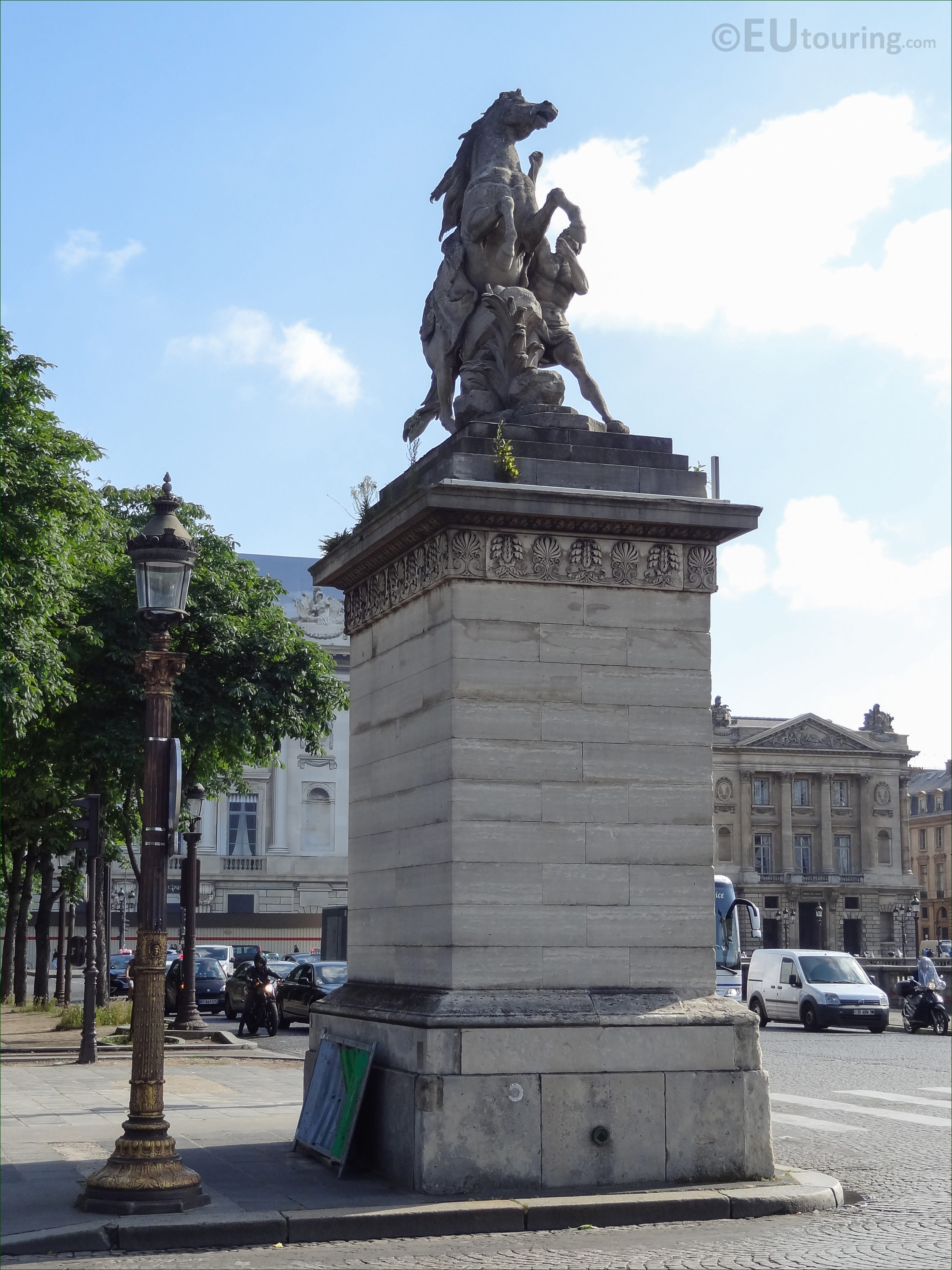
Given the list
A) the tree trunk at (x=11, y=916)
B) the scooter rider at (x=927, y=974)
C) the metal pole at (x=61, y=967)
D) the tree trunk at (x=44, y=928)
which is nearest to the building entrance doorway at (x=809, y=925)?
the metal pole at (x=61, y=967)

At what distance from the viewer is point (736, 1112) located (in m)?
11.0

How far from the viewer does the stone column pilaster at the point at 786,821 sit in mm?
135125

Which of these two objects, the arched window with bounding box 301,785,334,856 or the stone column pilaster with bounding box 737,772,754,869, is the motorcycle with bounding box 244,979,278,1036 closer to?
the arched window with bounding box 301,785,334,856

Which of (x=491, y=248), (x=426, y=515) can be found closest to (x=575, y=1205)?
(x=426, y=515)

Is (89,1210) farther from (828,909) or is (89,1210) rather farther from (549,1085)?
(828,909)

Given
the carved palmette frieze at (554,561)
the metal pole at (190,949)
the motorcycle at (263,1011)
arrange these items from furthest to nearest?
the motorcycle at (263,1011), the metal pole at (190,949), the carved palmette frieze at (554,561)

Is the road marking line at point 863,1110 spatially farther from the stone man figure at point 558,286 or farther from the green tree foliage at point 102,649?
the green tree foliage at point 102,649

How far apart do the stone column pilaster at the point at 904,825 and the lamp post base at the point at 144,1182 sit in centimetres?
13520

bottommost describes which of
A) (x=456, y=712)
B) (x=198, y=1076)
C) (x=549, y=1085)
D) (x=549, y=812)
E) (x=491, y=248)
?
(x=198, y=1076)

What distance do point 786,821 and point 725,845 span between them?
5.63 metres

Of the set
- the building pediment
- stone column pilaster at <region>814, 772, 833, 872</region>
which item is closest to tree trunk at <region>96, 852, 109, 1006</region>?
the building pediment

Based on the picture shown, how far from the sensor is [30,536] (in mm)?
23156

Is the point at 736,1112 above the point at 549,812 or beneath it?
beneath

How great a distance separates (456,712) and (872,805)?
437 ft
